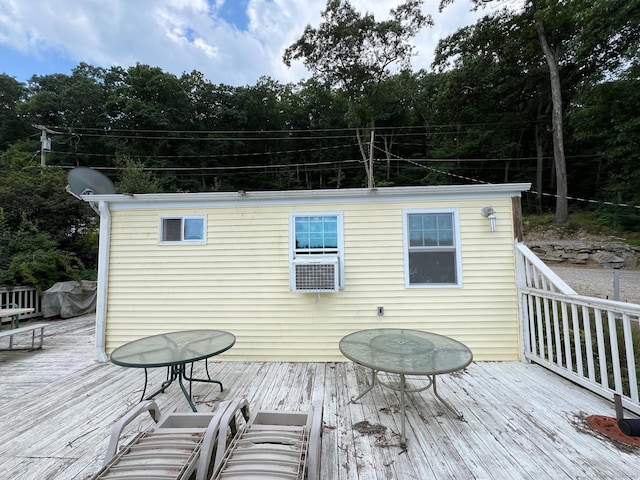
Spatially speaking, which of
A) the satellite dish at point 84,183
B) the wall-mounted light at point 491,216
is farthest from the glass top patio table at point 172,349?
the wall-mounted light at point 491,216

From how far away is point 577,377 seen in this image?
111 inches

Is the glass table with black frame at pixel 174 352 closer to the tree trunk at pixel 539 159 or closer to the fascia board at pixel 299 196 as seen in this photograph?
the fascia board at pixel 299 196

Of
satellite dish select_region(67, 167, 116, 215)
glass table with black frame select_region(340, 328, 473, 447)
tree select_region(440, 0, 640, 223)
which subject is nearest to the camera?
glass table with black frame select_region(340, 328, 473, 447)

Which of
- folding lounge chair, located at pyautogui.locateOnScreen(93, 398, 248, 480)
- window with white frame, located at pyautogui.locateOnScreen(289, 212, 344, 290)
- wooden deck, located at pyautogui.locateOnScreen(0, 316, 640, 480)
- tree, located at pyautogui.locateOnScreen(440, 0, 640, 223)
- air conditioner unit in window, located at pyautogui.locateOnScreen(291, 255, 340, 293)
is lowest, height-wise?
wooden deck, located at pyautogui.locateOnScreen(0, 316, 640, 480)

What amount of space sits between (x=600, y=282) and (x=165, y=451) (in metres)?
9.17

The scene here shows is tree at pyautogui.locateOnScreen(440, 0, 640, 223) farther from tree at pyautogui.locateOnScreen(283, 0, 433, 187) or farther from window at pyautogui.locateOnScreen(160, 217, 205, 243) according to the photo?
window at pyautogui.locateOnScreen(160, 217, 205, 243)

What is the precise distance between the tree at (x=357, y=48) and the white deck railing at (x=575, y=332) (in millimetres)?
13173

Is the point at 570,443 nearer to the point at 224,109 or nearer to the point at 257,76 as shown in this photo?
the point at 224,109

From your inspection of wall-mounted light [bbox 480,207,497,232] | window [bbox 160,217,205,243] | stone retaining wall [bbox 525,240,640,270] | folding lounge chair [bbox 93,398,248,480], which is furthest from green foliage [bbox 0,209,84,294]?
stone retaining wall [bbox 525,240,640,270]

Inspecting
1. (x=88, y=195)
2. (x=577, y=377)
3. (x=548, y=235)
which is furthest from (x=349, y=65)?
(x=577, y=377)

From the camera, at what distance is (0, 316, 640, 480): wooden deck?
1.83 metres

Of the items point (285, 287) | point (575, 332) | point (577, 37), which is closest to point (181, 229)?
point (285, 287)

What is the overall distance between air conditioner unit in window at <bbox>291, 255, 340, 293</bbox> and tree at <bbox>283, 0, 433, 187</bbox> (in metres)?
13.1

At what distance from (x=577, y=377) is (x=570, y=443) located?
3.67 feet
